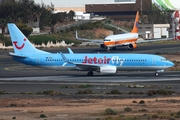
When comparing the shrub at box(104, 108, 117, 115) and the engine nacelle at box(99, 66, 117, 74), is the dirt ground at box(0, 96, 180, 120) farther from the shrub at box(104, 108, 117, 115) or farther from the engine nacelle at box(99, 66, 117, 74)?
the engine nacelle at box(99, 66, 117, 74)

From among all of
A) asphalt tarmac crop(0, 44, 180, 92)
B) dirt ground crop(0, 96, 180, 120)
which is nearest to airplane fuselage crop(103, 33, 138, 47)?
asphalt tarmac crop(0, 44, 180, 92)

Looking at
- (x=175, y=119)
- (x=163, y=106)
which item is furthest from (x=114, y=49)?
(x=175, y=119)

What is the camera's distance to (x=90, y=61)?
72188 mm

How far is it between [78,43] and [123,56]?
6849 centimetres

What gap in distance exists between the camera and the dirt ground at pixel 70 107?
121ft

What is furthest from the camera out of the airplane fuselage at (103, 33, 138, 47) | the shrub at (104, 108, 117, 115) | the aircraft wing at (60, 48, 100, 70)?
the airplane fuselage at (103, 33, 138, 47)

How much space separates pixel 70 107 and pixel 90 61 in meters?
30.7

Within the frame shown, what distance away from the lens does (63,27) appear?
165500mm

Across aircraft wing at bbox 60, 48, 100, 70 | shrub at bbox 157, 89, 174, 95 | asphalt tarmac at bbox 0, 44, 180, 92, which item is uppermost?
aircraft wing at bbox 60, 48, 100, 70

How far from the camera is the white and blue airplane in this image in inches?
2781

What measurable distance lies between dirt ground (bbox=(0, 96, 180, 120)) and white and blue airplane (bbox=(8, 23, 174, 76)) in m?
23.1

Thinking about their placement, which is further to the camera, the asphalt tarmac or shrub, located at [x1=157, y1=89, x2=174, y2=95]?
the asphalt tarmac

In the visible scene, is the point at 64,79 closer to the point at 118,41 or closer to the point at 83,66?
the point at 83,66

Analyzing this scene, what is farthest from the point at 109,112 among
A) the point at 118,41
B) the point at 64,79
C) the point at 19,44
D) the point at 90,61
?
the point at 118,41
